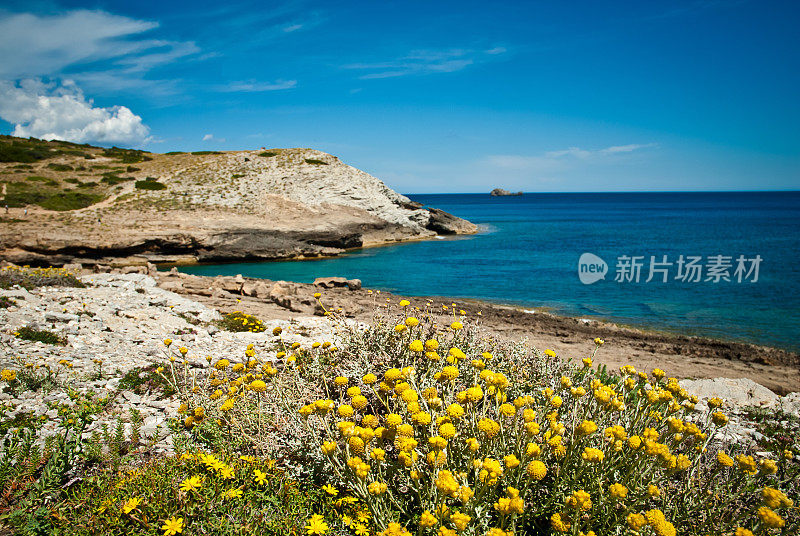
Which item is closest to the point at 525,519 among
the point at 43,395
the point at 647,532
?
the point at 647,532

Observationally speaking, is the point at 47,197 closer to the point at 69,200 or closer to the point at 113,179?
the point at 69,200

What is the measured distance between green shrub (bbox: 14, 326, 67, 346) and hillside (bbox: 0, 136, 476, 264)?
23.1 metres

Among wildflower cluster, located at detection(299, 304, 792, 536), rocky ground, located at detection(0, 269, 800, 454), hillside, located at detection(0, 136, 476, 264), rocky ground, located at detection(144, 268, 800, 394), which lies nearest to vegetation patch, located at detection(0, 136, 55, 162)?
hillside, located at detection(0, 136, 476, 264)

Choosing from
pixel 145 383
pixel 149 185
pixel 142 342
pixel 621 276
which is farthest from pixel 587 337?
pixel 149 185

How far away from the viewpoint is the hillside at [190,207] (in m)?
28.4

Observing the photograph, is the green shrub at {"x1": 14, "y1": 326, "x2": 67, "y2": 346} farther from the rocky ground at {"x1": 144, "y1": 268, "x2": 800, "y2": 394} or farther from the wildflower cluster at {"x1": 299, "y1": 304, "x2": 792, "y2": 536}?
the wildflower cluster at {"x1": 299, "y1": 304, "x2": 792, "y2": 536}

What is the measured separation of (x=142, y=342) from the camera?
25.9ft

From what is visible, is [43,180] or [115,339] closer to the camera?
[115,339]

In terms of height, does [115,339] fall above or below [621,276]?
below

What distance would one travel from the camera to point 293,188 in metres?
42.1

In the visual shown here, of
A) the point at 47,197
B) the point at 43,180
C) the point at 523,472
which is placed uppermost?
the point at 43,180

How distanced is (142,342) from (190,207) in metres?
31.4

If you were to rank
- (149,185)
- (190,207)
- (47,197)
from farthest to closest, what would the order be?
1. (149,185)
2. (190,207)
3. (47,197)

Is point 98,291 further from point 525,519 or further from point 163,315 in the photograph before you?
point 525,519
